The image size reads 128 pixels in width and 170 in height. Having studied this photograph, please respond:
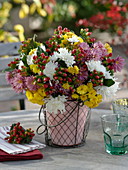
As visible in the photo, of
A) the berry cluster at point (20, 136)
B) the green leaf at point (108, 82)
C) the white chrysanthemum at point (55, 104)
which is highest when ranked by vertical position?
the green leaf at point (108, 82)

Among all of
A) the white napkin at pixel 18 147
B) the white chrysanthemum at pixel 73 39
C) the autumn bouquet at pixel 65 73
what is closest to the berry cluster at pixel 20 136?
the white napkin at pixel 18 147

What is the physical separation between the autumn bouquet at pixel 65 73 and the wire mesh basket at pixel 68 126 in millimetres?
30

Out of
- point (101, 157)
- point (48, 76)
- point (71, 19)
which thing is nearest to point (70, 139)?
point (101, 157)

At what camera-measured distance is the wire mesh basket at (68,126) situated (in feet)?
4.42

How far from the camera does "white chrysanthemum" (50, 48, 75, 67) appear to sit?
125cm

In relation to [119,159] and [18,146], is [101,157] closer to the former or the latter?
[119,159]

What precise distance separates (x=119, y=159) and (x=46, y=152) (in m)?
0.25

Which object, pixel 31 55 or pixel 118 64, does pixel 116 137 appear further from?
pixel 31 55

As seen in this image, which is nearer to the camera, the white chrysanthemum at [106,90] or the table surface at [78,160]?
the table surface at [78,160]

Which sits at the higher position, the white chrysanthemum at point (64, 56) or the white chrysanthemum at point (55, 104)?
the white chrysanthemum at point (64, 56)

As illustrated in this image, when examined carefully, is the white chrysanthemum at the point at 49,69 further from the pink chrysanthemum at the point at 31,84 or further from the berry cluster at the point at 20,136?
the berry cluster at the point at 20,136

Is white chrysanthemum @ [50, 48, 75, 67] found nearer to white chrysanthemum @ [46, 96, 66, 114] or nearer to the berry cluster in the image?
white chrysanthemum @ [46, 96, 66, 114]

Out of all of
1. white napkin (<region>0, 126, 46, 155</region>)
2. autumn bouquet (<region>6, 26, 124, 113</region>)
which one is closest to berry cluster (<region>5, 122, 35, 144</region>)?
white napkin (<region>0, 126, 46, 155</region>)

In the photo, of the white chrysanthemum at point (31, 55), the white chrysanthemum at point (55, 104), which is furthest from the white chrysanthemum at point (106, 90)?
the white chrysanthemum at point (31, 55)
